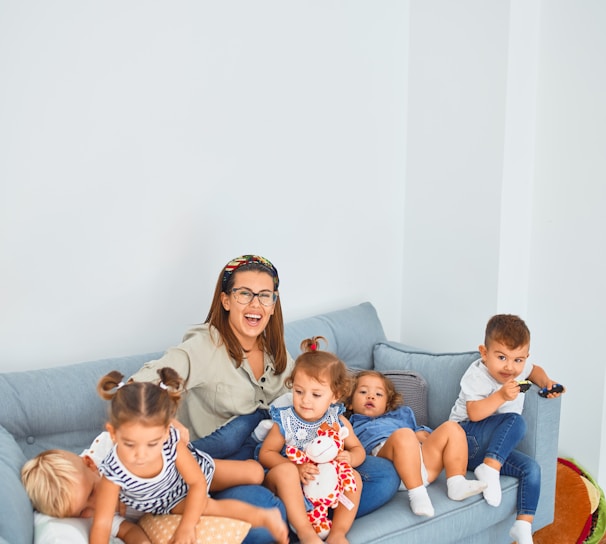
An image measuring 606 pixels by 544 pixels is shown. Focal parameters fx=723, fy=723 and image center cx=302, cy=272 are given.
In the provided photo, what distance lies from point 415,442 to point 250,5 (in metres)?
1.82

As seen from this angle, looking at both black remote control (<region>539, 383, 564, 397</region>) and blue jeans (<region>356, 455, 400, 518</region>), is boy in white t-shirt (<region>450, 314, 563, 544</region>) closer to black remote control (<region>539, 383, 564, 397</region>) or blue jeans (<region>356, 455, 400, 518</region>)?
black remote control (<region>539, 383, 564, 397</region>)

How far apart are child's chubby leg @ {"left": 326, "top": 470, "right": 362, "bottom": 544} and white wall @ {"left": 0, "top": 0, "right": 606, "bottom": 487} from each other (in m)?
1.02

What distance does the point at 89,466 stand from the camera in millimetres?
1948

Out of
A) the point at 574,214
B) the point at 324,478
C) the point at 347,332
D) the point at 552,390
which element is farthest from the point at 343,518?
the point at 574,214

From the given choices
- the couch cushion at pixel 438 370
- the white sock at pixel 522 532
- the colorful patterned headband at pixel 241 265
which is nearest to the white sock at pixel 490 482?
the white sock at pixel 522 532

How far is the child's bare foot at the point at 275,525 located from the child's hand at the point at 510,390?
36.6 inches

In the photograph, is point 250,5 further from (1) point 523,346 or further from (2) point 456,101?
(1) point 523,346

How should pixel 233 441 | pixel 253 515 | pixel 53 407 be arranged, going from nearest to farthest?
pixel 253 515, pixel 53 407, pixel 233 441

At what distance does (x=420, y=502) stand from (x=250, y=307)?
0.82 m

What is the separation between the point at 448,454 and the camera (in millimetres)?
2428

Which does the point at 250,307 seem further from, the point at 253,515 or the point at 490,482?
the point at 490,482

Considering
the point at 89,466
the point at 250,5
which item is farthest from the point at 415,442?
the point at 250,5

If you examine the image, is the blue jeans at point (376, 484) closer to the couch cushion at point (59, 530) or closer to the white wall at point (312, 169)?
the couch cushion at point (59, 530)

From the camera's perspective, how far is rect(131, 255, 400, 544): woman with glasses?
2.31 meters
